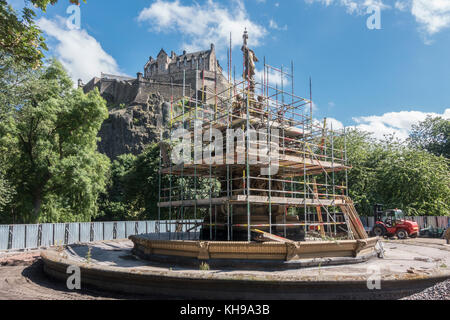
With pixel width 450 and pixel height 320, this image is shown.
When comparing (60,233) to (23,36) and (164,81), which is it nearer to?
(23,36)

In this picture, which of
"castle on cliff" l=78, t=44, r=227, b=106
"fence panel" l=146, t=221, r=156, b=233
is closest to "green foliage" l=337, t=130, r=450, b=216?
"fence panel" l=146, t=221, r=156, b=233

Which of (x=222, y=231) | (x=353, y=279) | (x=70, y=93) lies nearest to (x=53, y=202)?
(x=70, y=93)

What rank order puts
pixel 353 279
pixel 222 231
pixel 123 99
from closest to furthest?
pixel 353 279
pixel 222 231
pixel 123 99

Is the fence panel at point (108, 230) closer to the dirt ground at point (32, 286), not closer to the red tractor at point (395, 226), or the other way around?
the dirt ground at point (32, 286)

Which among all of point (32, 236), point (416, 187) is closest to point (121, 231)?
point (32, 236)

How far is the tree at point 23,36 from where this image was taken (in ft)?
26.8

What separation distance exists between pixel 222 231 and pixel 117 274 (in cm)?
631

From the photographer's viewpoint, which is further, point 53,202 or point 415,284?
point 53,202

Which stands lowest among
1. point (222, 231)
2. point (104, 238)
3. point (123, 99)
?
point (104, 238)

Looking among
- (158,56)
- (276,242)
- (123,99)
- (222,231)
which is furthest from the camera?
(158,56)

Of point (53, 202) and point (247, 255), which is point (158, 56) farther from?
point (247, 255)

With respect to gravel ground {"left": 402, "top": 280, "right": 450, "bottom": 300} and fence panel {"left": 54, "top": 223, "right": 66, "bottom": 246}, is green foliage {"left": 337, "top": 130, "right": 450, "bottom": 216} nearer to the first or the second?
gravel ground {"left": 402, "top": 280, "right": 450, "bottom": 300}

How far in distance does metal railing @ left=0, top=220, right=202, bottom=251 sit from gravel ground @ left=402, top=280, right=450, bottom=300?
32.4 ft

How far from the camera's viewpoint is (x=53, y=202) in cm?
2803
